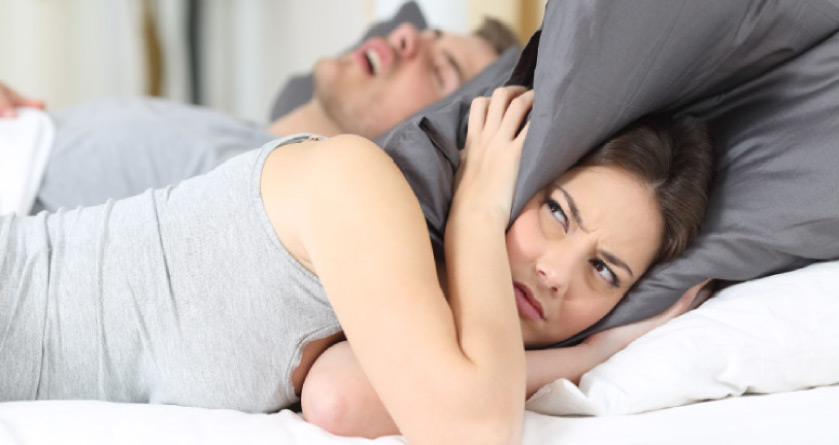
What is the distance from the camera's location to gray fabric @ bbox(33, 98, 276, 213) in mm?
1574

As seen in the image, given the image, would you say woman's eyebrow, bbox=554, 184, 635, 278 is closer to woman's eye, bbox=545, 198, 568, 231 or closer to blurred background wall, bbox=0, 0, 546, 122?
woman's eye, bbox=545, 198, 568, 231

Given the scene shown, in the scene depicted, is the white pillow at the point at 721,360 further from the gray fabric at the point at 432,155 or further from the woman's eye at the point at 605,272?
the gray fabric at the point at 432,155

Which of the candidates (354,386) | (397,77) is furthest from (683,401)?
(397,77)

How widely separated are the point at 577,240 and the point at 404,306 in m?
0.27

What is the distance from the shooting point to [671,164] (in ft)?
3.37

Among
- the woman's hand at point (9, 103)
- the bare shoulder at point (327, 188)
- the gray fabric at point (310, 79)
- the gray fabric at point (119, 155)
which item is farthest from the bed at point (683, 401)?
the gray fabric at point (310, 79)

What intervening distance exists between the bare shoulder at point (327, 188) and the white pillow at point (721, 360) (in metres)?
0.33

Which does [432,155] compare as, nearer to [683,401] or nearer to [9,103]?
[683,401]

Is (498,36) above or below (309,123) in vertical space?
above

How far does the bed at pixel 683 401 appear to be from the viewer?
0.87m

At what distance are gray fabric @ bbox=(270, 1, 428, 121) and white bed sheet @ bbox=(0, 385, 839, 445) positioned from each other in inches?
56.1

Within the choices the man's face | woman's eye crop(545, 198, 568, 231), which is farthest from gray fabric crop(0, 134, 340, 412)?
the man's face

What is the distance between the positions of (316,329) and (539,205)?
30 cm

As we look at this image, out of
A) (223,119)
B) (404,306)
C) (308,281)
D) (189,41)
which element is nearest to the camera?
(404,306)
